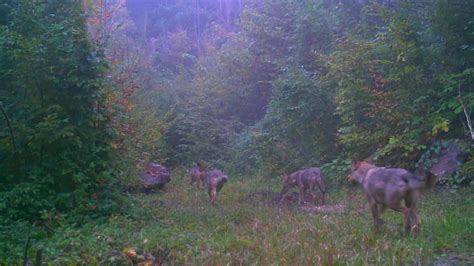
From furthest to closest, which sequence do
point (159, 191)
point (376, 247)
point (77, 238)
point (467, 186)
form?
point (159, 191), point (467, 186), point (77, 238), point (376, 247)

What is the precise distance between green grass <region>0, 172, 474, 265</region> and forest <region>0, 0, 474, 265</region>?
4cm

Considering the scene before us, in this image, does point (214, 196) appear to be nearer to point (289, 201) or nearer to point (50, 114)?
point (289, 201)

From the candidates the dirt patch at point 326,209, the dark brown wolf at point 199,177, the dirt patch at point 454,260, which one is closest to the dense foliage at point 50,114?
the dirt patch at point 326,209

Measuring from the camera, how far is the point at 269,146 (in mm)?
23141

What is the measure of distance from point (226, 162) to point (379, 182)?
20647mm

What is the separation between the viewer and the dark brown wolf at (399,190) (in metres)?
8.49

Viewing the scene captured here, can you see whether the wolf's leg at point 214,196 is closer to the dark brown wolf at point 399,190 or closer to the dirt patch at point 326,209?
the dirt patch at point 326,209

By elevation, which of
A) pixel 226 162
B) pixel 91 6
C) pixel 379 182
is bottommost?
pixel 226 162

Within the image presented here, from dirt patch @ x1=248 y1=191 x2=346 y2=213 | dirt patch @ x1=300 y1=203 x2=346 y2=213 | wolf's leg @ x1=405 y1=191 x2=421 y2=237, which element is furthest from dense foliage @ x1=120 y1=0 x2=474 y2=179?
wolf's leg @ x1=405 y1=191 x2=421 y2=237

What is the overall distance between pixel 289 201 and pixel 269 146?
22.5ft

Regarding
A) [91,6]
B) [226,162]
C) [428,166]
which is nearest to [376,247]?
[428,166]

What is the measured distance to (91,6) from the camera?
565 inches

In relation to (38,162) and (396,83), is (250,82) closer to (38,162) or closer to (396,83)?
(396,83)

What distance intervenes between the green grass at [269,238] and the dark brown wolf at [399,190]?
0.25 meters
